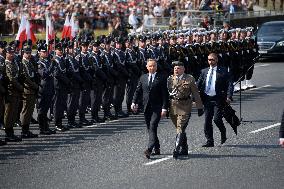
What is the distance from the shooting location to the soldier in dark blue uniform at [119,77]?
75.6ft

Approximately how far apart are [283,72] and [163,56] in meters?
10.2

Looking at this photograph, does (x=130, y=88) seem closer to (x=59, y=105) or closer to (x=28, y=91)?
(x=59, y=105)

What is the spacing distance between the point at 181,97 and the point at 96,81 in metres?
5.49

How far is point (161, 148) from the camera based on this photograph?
17953 mm

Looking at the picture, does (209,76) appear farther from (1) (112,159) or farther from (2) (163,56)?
(2) (163,56)

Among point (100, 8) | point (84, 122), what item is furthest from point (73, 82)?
point (100, 8)

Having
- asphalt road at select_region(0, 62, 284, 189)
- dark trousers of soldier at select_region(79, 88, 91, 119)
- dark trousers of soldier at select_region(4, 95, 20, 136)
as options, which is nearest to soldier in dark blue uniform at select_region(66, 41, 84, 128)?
Answer: dark trousers of soldier at select_region(79, 88, 91, 119)

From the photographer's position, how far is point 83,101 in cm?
2175

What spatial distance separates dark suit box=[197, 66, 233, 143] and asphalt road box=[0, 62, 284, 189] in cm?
38

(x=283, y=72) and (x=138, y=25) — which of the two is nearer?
(x=283, y=72)

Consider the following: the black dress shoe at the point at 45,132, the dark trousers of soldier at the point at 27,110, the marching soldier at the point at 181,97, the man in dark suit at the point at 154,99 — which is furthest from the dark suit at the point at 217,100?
the dark trousers of soldier at the point at 27,110

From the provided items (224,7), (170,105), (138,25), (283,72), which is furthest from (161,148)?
(224,7)

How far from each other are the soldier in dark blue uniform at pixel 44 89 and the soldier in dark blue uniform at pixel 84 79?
1133 millimetres

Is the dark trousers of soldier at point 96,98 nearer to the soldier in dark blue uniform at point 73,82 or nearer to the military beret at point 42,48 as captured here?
the soldier in dark blue uniform at point 73,82
